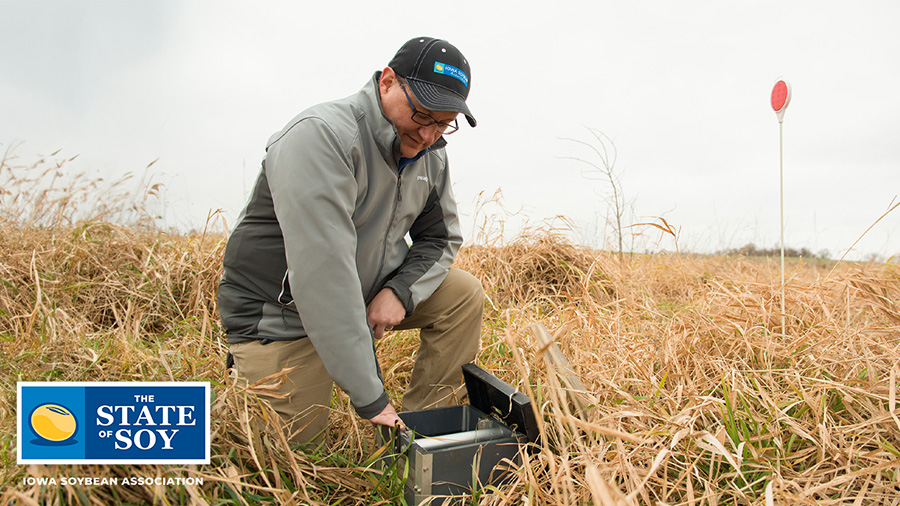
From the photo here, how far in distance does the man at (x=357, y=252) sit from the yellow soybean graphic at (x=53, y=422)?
0.54 m

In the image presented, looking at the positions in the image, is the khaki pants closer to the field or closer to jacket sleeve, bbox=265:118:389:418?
the field

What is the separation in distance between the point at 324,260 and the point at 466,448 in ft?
2.28

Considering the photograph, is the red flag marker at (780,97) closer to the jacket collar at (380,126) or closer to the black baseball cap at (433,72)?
the black baseball cap at (433,72)

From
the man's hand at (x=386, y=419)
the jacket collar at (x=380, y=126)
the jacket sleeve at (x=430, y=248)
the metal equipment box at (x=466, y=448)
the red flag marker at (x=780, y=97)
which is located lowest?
the metal equipment box at (x=466, y=448)

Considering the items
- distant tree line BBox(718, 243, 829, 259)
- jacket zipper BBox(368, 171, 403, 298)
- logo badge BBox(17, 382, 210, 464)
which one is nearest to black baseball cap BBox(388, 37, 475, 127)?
jacket zipper BBox(368, 171, 403, 298)

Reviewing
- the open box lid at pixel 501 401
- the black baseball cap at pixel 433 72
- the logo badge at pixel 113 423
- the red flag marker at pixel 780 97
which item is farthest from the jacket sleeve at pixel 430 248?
the red flag marker at pixel 780 97

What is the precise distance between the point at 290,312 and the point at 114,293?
1.98 meters

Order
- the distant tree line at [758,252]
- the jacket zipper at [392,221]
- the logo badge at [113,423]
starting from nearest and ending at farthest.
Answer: the logo badge at [113,423], the jacket zipper at [392,221], the distant tree line at [758,252]

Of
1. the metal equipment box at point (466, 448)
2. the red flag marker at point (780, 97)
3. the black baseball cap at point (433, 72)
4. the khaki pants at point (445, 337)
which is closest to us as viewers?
the metal equipment box at point (466, 448)

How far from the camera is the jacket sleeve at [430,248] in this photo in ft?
6.97

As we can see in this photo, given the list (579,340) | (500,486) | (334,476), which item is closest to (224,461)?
(334,476)

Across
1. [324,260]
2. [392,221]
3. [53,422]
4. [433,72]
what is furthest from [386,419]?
[433,72]

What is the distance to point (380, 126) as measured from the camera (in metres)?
1.90

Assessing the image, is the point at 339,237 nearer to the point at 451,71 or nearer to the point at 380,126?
the point at 380,126
